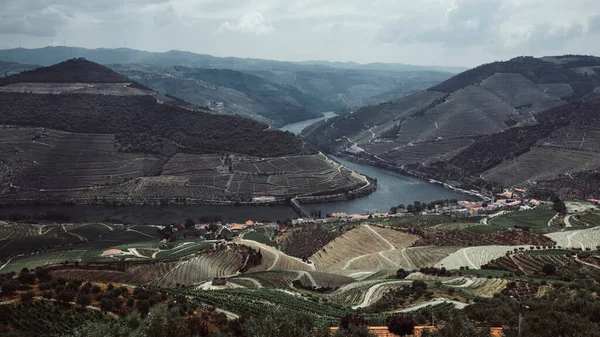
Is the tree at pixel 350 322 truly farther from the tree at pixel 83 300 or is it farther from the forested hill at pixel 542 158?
the forested hill at pixel 542 158

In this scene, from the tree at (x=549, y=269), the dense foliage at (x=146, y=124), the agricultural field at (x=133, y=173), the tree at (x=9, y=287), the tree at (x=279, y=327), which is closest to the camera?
the tree at (x=279, y=327)

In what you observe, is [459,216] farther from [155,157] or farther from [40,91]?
[40,91]

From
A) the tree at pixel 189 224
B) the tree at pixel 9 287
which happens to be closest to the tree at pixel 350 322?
the tree at pixel 9 287

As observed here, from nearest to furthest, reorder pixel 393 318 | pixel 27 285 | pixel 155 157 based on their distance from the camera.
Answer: pixel 393 318 < pixel 27 285 < pixel 155 157

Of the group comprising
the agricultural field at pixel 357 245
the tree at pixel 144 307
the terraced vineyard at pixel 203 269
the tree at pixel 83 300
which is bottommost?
the agricultural field at pixel 357 245

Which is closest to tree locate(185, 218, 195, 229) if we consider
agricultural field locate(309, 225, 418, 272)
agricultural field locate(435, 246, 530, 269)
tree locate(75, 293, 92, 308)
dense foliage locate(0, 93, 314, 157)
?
agricultural field locate(309, 225, 418, 272)

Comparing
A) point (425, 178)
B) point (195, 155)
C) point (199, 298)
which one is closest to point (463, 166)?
point (425, 178)
